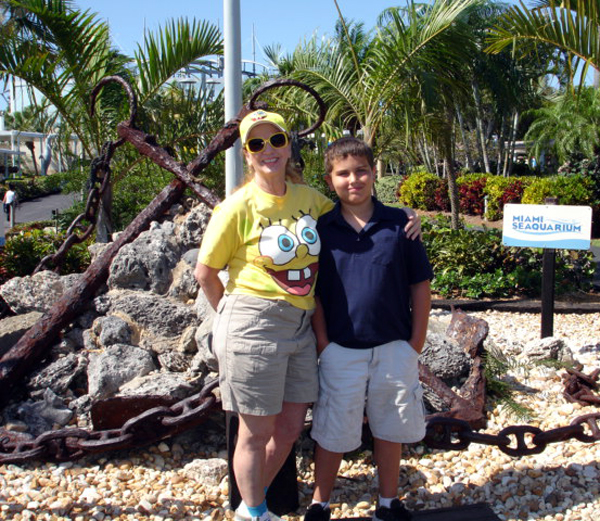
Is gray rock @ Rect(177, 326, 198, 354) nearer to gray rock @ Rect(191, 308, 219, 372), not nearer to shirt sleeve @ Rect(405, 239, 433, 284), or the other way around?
gray rock @ Rect(191, 308, 219, 372)

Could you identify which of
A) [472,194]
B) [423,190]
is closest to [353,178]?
[472,194]

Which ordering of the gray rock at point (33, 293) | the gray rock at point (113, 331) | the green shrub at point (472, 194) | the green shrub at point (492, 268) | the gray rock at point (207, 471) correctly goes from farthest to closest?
the green shrub at point (472, 194)
the green shrub at point (492, 268)
the gray rock at point (33, 293)
the gray rock at point (113, 331)
the gray rock at point (207, 471)

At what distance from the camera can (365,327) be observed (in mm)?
2277

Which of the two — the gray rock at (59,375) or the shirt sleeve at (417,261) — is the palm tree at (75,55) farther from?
the shirt sleeve at (417,261)

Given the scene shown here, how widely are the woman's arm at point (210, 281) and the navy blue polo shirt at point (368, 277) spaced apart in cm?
39

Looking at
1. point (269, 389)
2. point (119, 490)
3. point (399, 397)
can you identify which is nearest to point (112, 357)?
point (119, 490)

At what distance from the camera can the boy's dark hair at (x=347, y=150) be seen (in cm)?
235

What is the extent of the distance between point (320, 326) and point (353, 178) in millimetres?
580

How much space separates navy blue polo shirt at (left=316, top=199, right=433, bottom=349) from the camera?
2.28 meters

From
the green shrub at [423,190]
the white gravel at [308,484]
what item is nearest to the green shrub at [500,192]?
the green shrub at [423,190]

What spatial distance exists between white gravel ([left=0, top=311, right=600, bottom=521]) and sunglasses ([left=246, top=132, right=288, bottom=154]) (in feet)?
5.03

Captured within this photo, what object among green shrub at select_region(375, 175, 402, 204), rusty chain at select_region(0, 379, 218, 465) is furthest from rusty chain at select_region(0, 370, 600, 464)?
green shrub at select_region(375, 175, 402, 204)

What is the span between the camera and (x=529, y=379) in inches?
159

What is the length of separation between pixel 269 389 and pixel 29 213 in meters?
23.7
